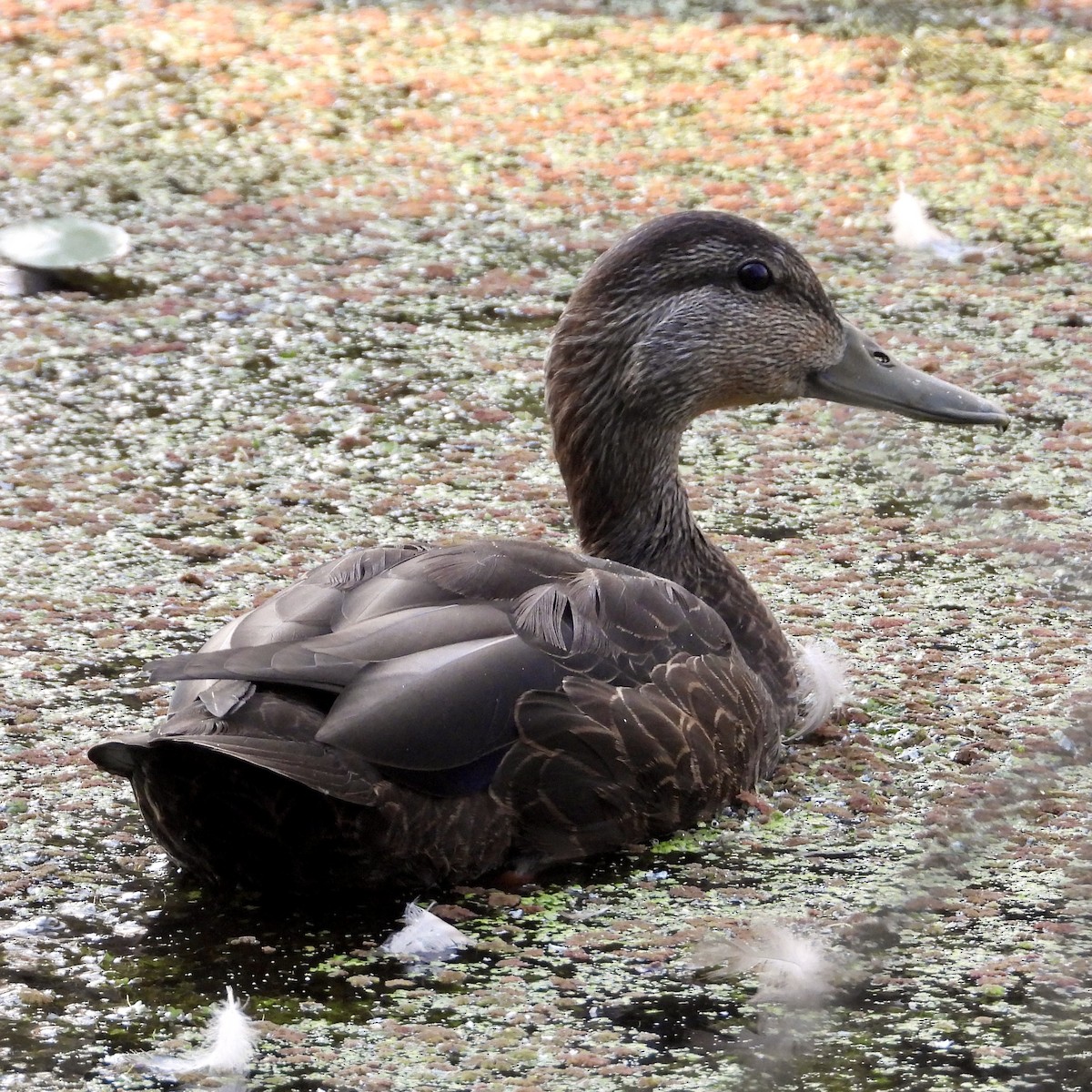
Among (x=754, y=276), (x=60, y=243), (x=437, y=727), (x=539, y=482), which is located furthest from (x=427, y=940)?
(x=60, y=243)

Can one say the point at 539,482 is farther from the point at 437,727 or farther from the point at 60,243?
the point at 60,243

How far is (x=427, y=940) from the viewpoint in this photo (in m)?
3.43

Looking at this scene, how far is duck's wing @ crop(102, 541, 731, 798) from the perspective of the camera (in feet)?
11.0

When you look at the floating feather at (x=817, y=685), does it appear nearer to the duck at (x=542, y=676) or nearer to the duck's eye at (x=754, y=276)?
the duck at (x=542, y=676)

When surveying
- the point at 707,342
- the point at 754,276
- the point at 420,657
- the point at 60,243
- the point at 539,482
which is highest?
the point at 754,276

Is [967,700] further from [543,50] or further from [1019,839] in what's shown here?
[543,50]

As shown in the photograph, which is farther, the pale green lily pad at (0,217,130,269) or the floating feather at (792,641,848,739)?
the pale green lily pad at (0,217,130,269)

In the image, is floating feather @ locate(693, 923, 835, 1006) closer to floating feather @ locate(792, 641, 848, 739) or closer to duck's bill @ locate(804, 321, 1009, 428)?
floating feather @ locate(792, 641, 848, 739)

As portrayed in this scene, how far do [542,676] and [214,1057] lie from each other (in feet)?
3.19

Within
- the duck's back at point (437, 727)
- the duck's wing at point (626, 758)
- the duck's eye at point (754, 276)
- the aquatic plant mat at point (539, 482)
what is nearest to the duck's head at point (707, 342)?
the duck's eye at point (754, 276)

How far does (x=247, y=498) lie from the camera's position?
5434 mm

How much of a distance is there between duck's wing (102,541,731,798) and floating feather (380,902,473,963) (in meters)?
0.25

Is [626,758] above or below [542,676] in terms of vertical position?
below

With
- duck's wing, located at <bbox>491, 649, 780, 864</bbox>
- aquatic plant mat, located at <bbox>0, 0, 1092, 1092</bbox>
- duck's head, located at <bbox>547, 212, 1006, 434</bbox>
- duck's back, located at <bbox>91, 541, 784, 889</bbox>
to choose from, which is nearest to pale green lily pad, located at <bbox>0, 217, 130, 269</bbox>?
aquatic plant mat, located at <bbox>0, 0, 1092, 1092</bbox>
